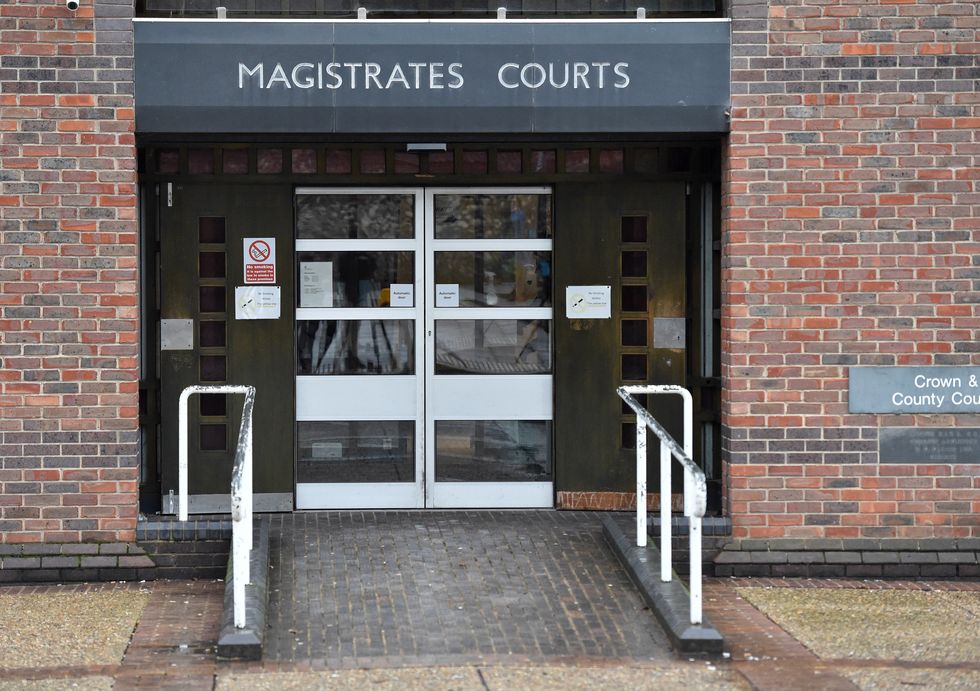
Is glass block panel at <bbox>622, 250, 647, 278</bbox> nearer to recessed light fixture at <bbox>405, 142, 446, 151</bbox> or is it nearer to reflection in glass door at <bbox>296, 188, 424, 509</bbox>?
reflection in glass door at <bbox>296, 188, 424, 509</bbox>

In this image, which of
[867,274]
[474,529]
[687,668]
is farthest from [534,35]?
[687,668]

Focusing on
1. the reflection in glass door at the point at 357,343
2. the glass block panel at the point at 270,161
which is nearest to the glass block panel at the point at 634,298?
the reflection in glass door at the point at 357,343

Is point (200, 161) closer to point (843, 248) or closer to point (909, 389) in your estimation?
point (843, 248)

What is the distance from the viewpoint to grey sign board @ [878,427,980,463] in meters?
8.84

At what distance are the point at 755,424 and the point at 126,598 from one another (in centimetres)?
405

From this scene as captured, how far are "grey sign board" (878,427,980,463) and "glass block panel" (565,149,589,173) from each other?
279 cm

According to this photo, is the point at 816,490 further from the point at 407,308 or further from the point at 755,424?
the point at 407,308

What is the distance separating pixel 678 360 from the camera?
32.5ft

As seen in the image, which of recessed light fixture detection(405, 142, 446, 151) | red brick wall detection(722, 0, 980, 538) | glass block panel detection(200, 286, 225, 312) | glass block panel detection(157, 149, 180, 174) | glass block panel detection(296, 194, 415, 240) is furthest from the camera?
glass block panel detection(296, 194, 415, 240)

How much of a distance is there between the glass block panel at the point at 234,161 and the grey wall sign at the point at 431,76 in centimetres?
104

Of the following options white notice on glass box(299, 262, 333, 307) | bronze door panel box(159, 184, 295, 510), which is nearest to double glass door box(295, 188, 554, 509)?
white notice on glass box(299, 262, 333, 307)

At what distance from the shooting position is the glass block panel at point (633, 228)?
389 inches

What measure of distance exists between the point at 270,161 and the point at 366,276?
3.48 feet

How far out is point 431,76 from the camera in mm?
8656
